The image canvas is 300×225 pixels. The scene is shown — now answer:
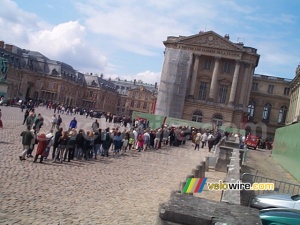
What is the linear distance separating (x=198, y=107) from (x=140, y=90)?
75.4 metres

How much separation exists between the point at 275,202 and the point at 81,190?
5.48 m

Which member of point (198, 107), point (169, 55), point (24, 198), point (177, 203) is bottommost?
point (24, 198)

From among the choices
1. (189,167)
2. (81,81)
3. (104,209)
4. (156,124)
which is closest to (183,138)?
(156,124)

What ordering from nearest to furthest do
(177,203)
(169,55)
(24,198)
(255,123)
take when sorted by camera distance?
(177,203) → (24,198) → (169,55) → (255,123)

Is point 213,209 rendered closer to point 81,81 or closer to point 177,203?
point 177,203

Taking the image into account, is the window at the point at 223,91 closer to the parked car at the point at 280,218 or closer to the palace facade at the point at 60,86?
the palace facade at the point at 60,86

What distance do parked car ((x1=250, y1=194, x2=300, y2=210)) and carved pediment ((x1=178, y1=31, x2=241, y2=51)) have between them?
2224 inches

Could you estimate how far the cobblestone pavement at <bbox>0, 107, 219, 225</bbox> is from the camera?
344 inches

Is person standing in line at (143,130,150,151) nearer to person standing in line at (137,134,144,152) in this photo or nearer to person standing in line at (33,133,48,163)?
person standing in line at (137,134,144,152)

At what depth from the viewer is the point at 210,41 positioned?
6562 centimetres

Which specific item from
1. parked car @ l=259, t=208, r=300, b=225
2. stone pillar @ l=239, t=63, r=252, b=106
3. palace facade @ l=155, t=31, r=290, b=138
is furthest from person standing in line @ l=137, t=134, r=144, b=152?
stone pillar @ l=239, t=63, r=252, b=106

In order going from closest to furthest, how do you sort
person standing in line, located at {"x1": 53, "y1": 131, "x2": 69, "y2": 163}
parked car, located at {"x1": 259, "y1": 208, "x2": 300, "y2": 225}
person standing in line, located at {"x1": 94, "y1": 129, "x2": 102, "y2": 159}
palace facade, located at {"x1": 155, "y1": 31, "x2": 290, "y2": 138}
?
1. parked car, located at {"x1": 259, "y1": 208, "x2": 300, "y2": 225}
2. person standing in line, located at {"x1": 53, "y1": 131, "x2": 69, "y2": 163}
3. person standing in line, located at {"x1": 94, "y1": 129, "x2": 102, "y2": 159}
4. palace facade, located at {"x1": 155, "y1": 31, "x2": 290, "y2": 138}

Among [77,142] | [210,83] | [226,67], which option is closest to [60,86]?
[210,83]

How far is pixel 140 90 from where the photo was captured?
14012 centimetres
